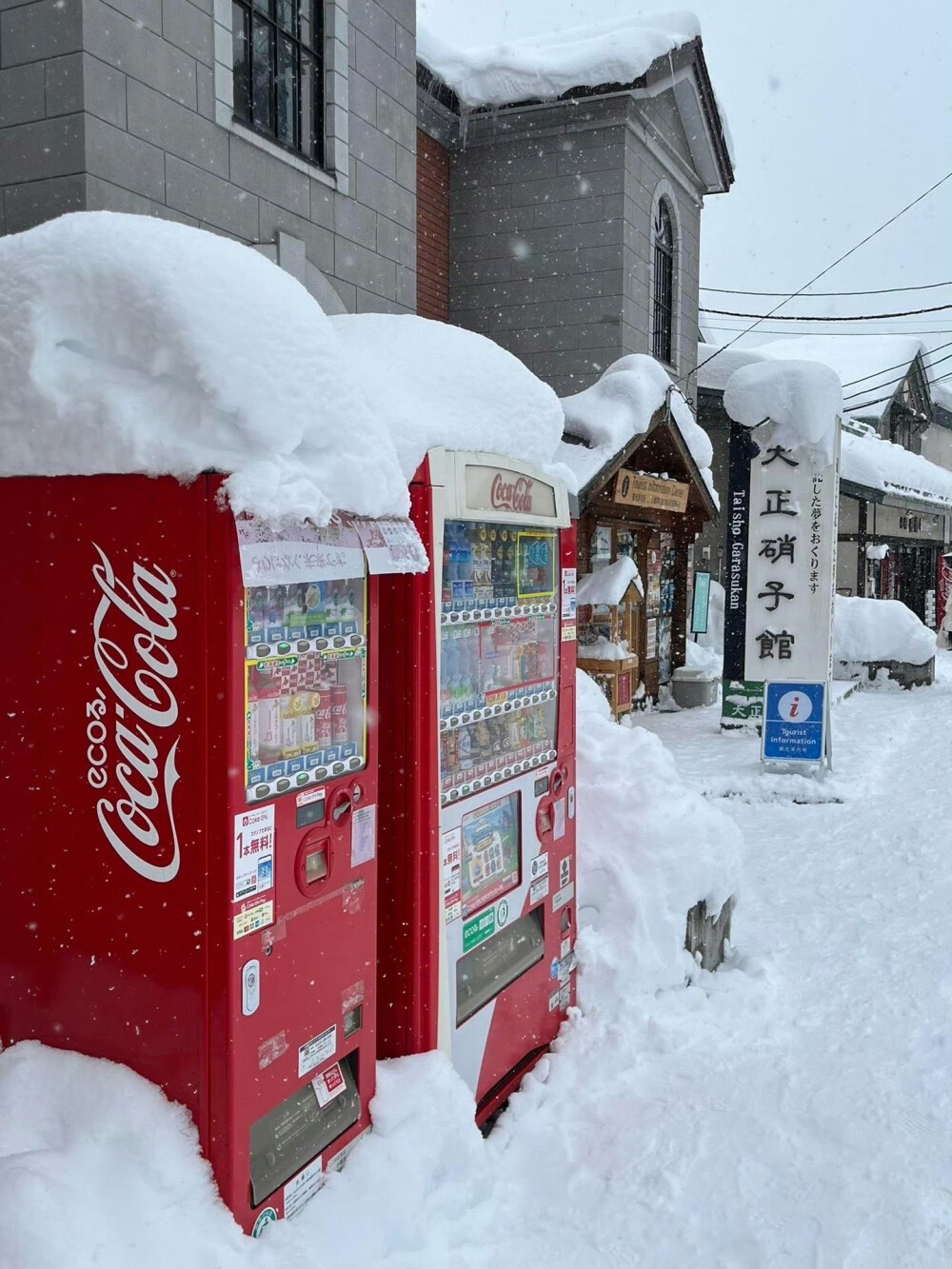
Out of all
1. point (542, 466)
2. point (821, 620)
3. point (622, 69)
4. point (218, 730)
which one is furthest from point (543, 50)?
point (218, 730)

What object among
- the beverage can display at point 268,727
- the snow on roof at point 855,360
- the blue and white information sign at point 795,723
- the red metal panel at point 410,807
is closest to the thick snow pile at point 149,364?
the beverage can display at point 268,727

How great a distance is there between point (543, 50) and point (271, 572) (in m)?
13.8

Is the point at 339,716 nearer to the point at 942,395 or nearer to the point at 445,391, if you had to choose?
the point at 445,391

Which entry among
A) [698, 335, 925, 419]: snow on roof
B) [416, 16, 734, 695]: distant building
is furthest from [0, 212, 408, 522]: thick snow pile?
[698, 335, 925, 419]: snow on roof

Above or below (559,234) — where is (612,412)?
below

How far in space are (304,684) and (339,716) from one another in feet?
0.63

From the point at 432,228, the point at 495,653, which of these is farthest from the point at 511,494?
the point at 432,228

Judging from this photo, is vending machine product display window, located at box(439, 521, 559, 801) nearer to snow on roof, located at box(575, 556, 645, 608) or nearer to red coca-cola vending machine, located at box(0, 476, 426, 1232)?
red coca-cola vending machine, located at box(0, 476, 426, 1232)

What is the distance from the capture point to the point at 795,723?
9.15 m

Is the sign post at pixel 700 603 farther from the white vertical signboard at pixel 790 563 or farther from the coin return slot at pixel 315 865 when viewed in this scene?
the coin return slot at pixel 315 865

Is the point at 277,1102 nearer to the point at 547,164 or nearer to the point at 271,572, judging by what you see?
the point at 271,572

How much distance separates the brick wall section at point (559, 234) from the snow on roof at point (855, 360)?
5972 millimetres

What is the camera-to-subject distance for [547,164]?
13422 millimetres

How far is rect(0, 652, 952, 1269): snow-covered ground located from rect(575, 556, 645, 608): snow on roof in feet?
16.9
